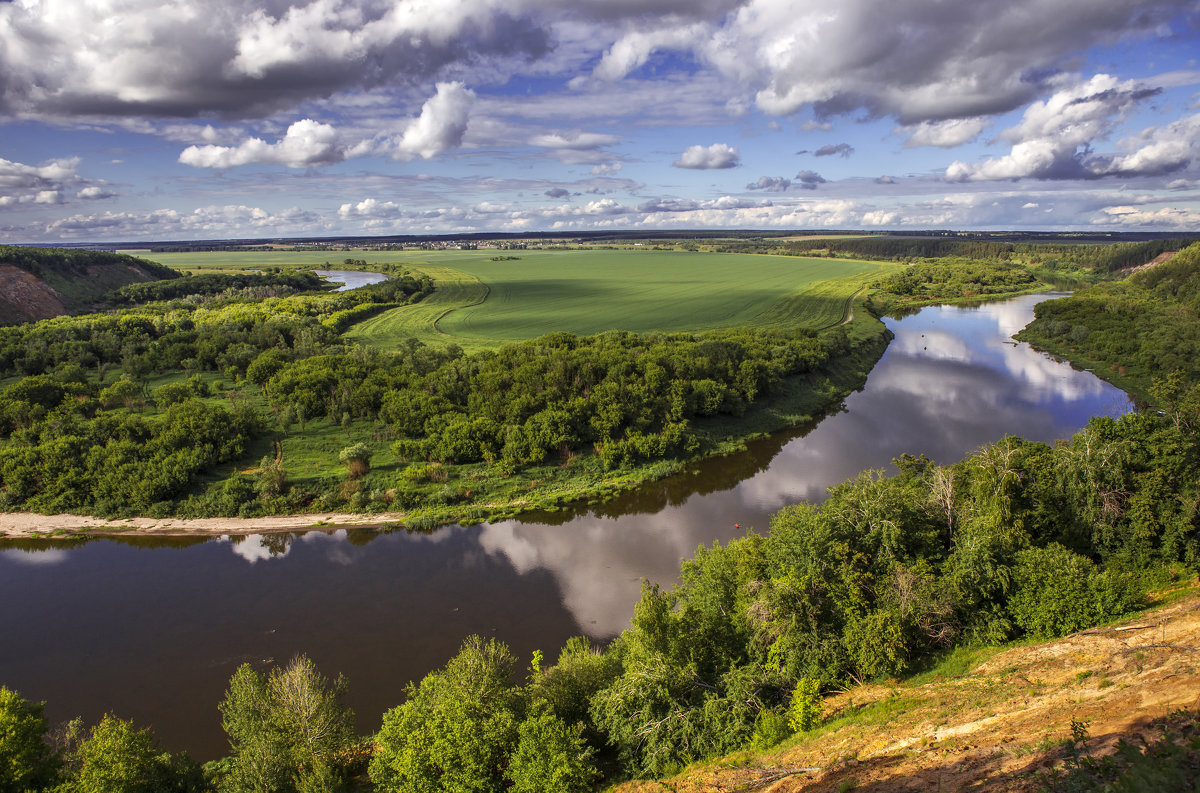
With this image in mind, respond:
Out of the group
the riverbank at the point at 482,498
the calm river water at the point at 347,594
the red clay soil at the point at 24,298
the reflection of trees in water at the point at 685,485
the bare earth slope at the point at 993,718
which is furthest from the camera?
the red clay soil at the point at 24,298

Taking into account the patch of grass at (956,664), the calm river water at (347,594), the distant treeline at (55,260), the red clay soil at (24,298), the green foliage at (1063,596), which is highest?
the distant treeline at (55,260)

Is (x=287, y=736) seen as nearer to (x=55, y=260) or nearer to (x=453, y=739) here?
(x=453, y=739)

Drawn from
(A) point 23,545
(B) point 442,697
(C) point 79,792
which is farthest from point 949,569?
(A) point 23,545

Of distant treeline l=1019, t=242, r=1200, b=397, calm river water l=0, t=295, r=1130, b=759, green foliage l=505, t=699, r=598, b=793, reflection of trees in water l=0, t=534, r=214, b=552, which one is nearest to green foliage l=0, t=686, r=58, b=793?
calm river water l=0, t=295, r=1130, b=759

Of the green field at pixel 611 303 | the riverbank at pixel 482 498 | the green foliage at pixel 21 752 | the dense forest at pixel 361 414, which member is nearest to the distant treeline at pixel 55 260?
the dense forest at pixel 361 414

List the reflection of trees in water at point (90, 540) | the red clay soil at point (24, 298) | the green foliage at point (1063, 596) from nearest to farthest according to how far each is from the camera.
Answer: the green foliage at point (1063, 596) < the reflection of trees in water at point (90, 540) < the red clay soil at point (24, 298)

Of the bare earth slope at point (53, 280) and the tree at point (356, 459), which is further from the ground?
the bare earth slope at point (53, 280)

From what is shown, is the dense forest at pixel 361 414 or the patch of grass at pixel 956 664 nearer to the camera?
the patch of grass at pixel 956 664

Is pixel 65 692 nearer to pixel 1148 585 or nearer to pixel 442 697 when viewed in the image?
pixel 442 697

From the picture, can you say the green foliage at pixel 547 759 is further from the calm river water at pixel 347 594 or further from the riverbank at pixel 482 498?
the riverbank at pixel 482 498
